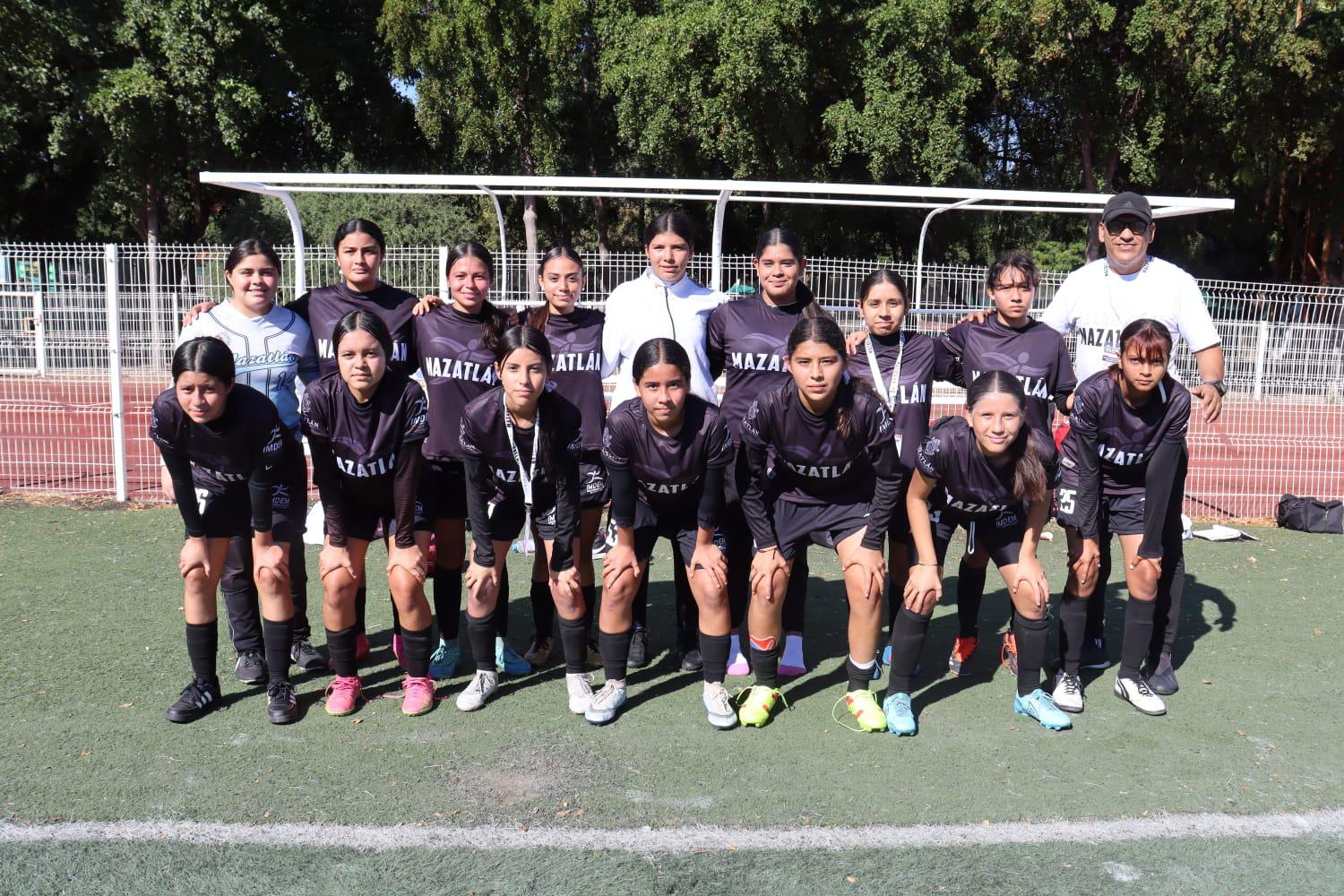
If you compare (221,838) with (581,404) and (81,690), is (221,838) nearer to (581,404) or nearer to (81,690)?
(81,690)

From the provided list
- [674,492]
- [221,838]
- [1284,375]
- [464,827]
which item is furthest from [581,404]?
[1284,375]

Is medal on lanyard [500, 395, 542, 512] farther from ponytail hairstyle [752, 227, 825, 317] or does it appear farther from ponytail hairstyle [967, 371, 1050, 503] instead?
ponytail hairstyle [967, 371, 1050, 503]

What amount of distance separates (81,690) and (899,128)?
722 inches

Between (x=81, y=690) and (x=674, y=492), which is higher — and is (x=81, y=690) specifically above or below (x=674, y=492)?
below

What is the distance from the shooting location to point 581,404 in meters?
4.45

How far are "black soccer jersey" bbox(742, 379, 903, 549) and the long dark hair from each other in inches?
29.9

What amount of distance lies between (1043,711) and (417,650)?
2.56 metres

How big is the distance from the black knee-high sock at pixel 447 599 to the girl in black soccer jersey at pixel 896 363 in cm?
196

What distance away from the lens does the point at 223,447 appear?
3.71 meters

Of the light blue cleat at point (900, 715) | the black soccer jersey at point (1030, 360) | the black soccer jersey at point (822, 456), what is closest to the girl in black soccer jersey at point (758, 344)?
the black soccer jersey at point (822, 456)

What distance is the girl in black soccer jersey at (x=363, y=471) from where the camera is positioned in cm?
376

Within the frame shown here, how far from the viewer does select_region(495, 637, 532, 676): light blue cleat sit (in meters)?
4.39

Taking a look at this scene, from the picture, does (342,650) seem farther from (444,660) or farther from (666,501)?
→ (666,501)

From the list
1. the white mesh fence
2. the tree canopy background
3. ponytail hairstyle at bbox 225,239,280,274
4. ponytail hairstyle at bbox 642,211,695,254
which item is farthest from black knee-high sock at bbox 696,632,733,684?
the tree canopy background
